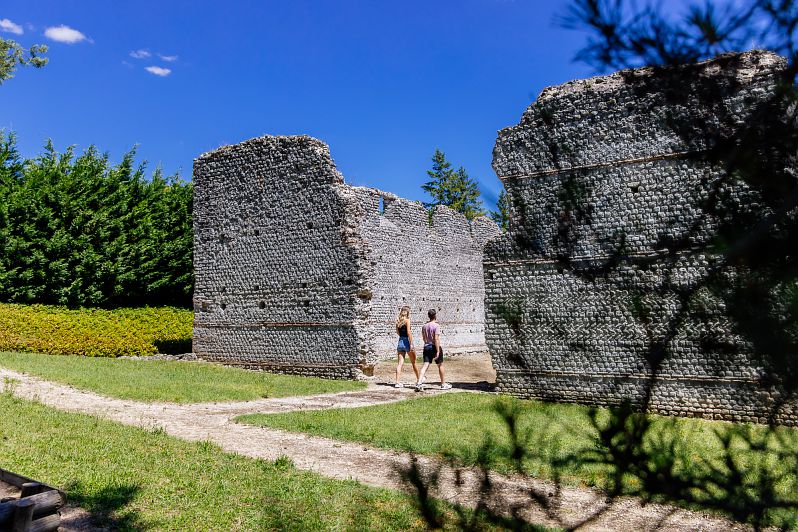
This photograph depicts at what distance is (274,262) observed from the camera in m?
15.7

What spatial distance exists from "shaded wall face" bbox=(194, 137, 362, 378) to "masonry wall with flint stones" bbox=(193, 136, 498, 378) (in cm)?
3

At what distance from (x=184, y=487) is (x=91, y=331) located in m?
13.0

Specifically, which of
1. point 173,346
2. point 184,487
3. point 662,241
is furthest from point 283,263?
point 662,241

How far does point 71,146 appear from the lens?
21156mm

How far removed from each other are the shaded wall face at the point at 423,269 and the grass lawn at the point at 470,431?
7.71m

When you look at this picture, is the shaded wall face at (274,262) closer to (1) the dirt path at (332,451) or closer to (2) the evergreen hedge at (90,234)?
(1) the dirt path at (332,451)

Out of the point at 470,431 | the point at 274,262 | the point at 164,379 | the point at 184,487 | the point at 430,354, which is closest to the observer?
the point at 184,487

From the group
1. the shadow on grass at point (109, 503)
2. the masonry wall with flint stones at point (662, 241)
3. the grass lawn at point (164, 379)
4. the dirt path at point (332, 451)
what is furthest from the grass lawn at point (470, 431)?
the shadow on grass at point (109, 503)

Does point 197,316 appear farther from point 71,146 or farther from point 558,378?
point 558,378

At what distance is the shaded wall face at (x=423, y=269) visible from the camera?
19234mm

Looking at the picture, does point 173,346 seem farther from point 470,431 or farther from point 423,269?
point 470,431

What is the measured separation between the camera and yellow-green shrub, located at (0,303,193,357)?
51.6 ft

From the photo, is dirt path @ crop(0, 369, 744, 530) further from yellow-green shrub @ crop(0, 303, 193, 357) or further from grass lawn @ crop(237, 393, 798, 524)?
yellow-green shrub @ crop(0, 303, 193, 357)

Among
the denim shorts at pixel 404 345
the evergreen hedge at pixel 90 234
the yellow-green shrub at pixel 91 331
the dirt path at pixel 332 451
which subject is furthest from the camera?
the evergreen hedge at pixel 90 234
